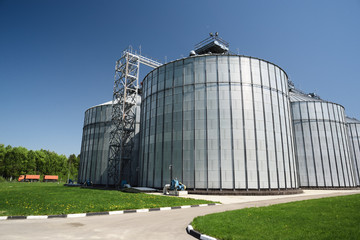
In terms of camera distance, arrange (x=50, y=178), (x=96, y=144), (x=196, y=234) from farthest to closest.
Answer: (x=50, y=178) < (x=96, y=144) < (x=196, y=234)

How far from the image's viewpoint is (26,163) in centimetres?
8619

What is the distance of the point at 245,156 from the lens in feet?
87.8

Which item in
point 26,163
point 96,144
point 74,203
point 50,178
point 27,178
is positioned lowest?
point 50,178

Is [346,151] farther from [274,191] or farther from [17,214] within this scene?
[17,214]

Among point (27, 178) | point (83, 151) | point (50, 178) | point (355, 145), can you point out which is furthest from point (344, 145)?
point (50, 178)

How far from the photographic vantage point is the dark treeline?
81.4 m

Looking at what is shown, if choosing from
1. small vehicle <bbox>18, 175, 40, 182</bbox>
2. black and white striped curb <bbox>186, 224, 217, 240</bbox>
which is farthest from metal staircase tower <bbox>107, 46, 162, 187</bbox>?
small vehicle <bbox>18, 175, 40, 182</bbox>

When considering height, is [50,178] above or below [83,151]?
below

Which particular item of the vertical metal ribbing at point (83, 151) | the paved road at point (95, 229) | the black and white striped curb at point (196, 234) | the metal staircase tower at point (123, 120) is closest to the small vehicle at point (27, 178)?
the vertical metal ribbing at point (83, 151)

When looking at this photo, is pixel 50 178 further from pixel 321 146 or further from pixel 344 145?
pixel 344 145

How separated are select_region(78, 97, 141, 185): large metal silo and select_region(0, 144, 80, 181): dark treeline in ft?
107

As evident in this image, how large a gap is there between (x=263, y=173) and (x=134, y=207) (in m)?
18.5

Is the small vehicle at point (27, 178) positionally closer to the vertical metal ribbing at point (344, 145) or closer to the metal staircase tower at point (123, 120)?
the metal staircase tower at point (123, 120)

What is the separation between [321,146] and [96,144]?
4699 centimetres
